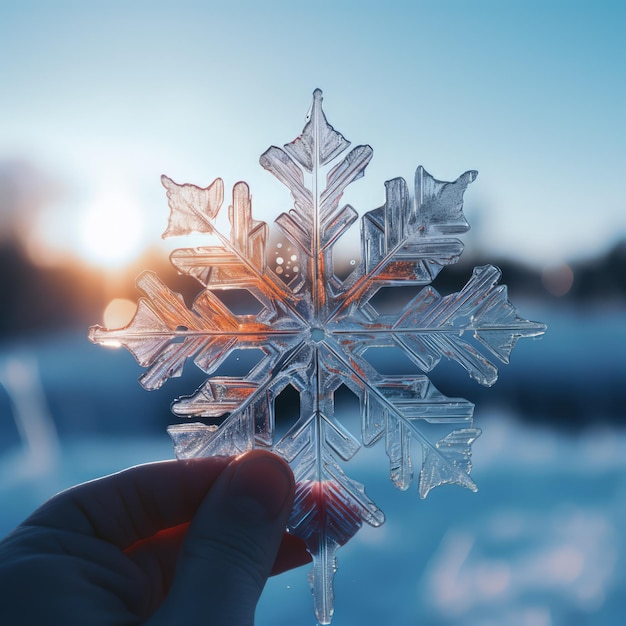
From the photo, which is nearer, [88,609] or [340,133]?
[88,609]

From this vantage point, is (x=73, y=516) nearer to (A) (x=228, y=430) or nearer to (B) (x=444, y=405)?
(A) (x=228, y=430)

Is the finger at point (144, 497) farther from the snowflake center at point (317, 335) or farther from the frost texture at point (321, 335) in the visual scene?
the snowflake center at point (317, 335)

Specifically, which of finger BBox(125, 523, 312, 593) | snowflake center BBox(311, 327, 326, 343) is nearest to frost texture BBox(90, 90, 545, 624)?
snowflake center BBox(311, 327, 326, 343)

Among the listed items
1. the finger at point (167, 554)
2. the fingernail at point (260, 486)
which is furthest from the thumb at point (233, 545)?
the finger at point (167, 554)

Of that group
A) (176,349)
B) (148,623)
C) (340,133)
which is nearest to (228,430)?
(176,349)

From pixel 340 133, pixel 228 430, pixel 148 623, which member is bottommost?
Result: pixel 148 623

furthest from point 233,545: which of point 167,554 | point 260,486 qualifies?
point 167,554
